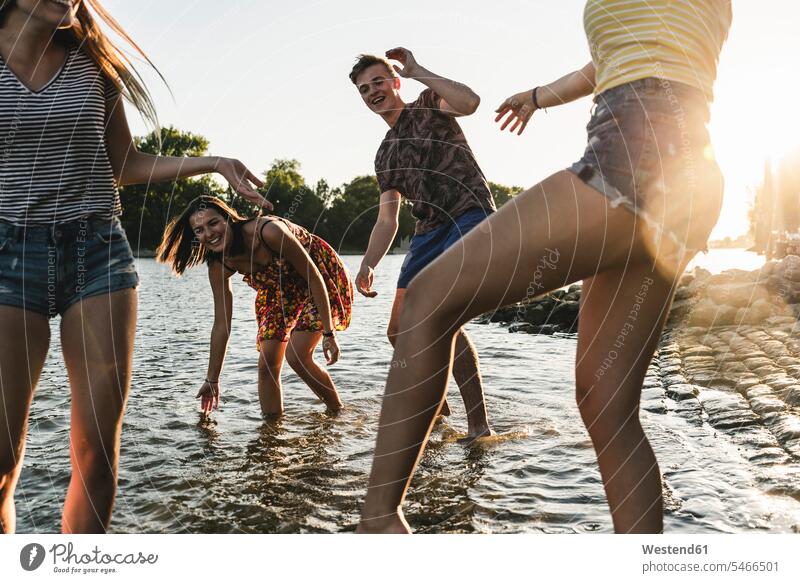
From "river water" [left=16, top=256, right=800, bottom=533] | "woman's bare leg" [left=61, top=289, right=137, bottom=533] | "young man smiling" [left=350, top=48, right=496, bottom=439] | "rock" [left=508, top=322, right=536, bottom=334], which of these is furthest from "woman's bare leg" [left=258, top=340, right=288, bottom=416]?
"rock" [left=508, top=322, right=536, bottom=334]

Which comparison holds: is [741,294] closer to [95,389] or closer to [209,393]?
[209,393]

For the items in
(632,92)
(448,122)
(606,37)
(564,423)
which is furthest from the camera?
(564,423)

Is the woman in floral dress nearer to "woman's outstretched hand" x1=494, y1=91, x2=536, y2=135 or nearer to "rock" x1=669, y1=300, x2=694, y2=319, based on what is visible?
"woman's outstretched hand" x1=494, y1=91, x2=536, y2=135

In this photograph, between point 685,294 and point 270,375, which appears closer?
point 270,375

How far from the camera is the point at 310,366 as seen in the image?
6258 mm

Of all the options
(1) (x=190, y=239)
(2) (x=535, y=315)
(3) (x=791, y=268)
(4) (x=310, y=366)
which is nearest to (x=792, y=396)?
(4) (x=310, y=366)

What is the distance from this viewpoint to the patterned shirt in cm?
501

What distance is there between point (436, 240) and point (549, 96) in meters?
2.45
